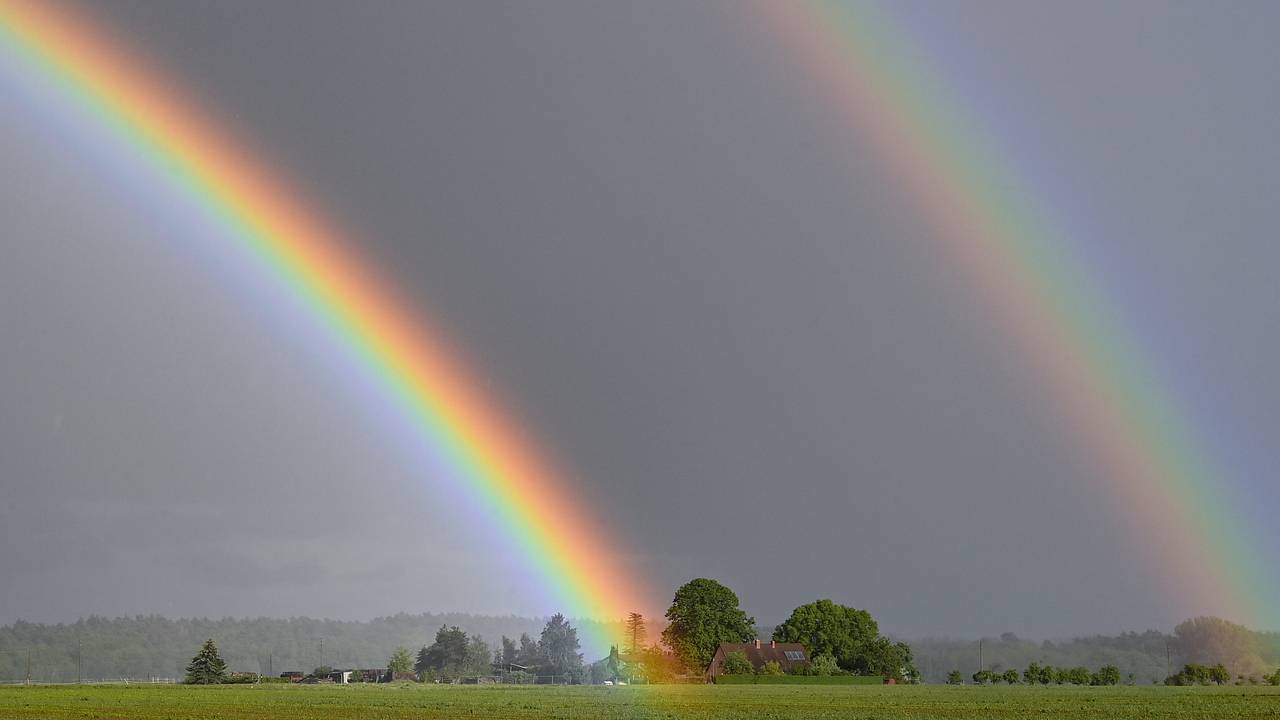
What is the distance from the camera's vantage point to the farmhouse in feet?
500

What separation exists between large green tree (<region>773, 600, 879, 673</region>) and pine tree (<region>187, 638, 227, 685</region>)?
71473mm

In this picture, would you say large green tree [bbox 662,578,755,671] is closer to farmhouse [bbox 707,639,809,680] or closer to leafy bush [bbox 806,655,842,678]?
farmhouse [bbox 707,639,809,680]

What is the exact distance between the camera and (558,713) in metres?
55.6

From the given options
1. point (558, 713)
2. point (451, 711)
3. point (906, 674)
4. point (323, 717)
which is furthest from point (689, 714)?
point (906, 674)

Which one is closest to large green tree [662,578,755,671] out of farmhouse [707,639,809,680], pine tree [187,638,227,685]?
farmhouse [707,639,809,680]

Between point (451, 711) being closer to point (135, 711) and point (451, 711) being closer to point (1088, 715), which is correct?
point (135, 711)

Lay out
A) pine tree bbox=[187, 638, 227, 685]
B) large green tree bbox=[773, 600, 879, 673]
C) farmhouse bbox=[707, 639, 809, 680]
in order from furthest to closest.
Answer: large green tree bbox=[773, 600, 879, 673] < farmhouse bbox=[707, 639, 809, 680] < pine tree bbox=[187, 638, 227, 685]

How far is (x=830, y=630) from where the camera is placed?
164 metres

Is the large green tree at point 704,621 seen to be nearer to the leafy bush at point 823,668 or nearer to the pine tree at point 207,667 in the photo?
the leafy bush at point 823,668

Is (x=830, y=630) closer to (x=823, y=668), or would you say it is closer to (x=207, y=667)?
(x=823, y=668)

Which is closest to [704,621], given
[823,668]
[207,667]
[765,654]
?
[765,654]

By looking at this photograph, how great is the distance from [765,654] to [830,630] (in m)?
10.9

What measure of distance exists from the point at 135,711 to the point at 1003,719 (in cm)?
3922

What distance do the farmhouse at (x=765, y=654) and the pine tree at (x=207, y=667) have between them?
188 feet
